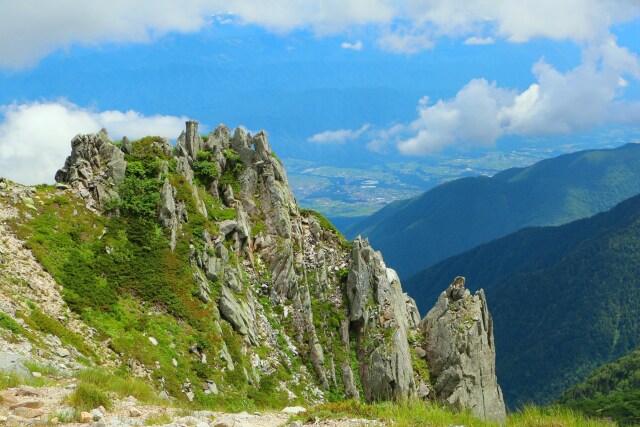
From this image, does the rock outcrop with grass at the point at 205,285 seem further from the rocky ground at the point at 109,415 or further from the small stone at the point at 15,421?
the small stone at the point at 15,421

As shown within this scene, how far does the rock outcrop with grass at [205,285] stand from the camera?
3189 centimetres

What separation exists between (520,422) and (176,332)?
2469 cm

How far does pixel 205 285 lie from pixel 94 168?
13.3 metres

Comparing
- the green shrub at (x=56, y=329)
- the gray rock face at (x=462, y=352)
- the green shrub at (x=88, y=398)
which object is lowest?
the gray rock face at (x=462, y=352)

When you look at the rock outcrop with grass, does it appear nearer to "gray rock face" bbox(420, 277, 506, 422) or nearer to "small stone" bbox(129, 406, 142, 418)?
"gray rock face" bbox(420, 277, 506, 422)

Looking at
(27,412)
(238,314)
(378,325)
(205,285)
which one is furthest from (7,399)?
(378,325)

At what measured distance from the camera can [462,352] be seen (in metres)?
45.3

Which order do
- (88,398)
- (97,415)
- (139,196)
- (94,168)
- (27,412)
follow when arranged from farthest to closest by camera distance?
(94,168), (139,196), (88,398), (97,415), (27,412)

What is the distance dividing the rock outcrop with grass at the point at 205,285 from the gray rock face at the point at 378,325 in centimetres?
11

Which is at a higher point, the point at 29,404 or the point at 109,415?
the point at 29,404

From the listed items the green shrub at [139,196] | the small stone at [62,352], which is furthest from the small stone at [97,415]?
the green shrub at [139,196]

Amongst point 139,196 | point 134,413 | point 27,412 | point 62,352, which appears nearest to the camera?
point 27,412

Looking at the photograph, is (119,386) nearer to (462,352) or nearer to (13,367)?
(13,367)

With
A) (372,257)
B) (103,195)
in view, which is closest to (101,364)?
(103,195)
